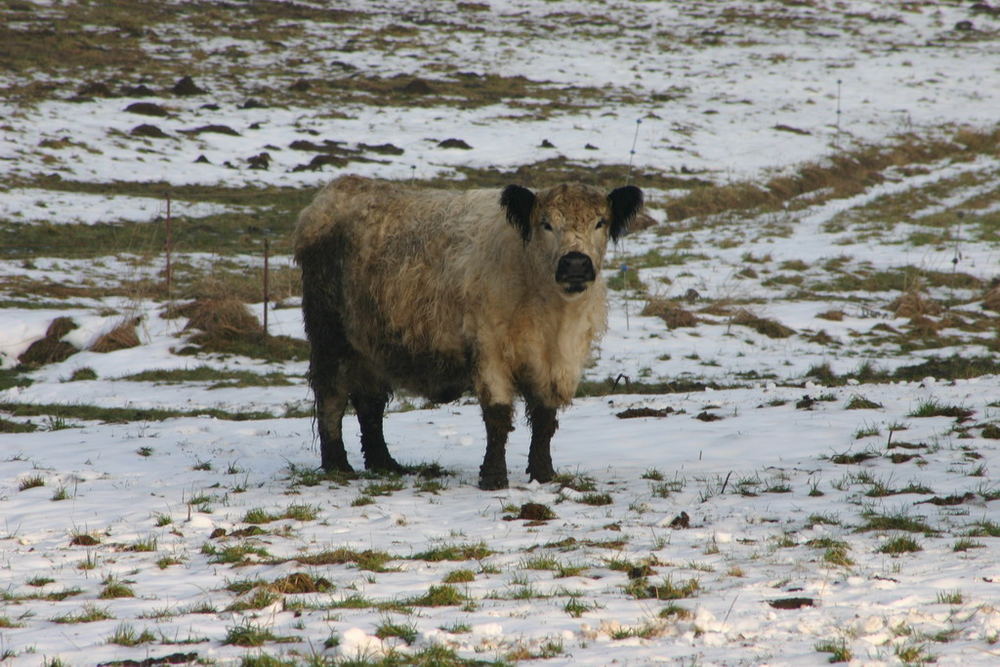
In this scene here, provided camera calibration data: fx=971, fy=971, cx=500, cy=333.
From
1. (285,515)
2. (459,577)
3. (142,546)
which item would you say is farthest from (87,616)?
(285,515)

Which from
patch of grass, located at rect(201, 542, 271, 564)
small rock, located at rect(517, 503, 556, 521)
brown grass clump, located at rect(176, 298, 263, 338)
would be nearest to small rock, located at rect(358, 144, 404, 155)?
brown grass clump, located at rect(176, 298, 263, 338)

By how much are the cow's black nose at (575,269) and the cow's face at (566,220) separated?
0.03 meters

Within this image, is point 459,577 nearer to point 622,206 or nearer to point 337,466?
point 622,206

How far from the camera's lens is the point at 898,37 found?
214 ft

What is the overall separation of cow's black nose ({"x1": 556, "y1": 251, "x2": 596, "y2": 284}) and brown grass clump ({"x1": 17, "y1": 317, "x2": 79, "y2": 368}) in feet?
37.8

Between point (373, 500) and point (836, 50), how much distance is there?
6169 centimetres

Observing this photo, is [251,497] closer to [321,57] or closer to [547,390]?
[547,390]

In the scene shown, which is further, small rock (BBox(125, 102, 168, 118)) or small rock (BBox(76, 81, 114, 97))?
small rock (BBox(76, 81, 114, 97))

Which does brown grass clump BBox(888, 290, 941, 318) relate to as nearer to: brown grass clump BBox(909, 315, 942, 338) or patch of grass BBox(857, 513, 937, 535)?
brown grass clump BBox(909, 315, 942, 338)

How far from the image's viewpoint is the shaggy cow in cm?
763

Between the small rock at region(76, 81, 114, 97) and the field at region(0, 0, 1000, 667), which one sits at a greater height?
the small rock at region(76, 81, 114, 97)

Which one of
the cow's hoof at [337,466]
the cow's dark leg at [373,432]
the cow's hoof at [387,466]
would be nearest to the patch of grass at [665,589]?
the cow's hoof at [387,466]

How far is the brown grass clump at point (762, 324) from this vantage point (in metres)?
16.4

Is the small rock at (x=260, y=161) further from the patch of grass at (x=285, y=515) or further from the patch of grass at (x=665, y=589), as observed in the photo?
the patch of grass at (x=665, y=589)
